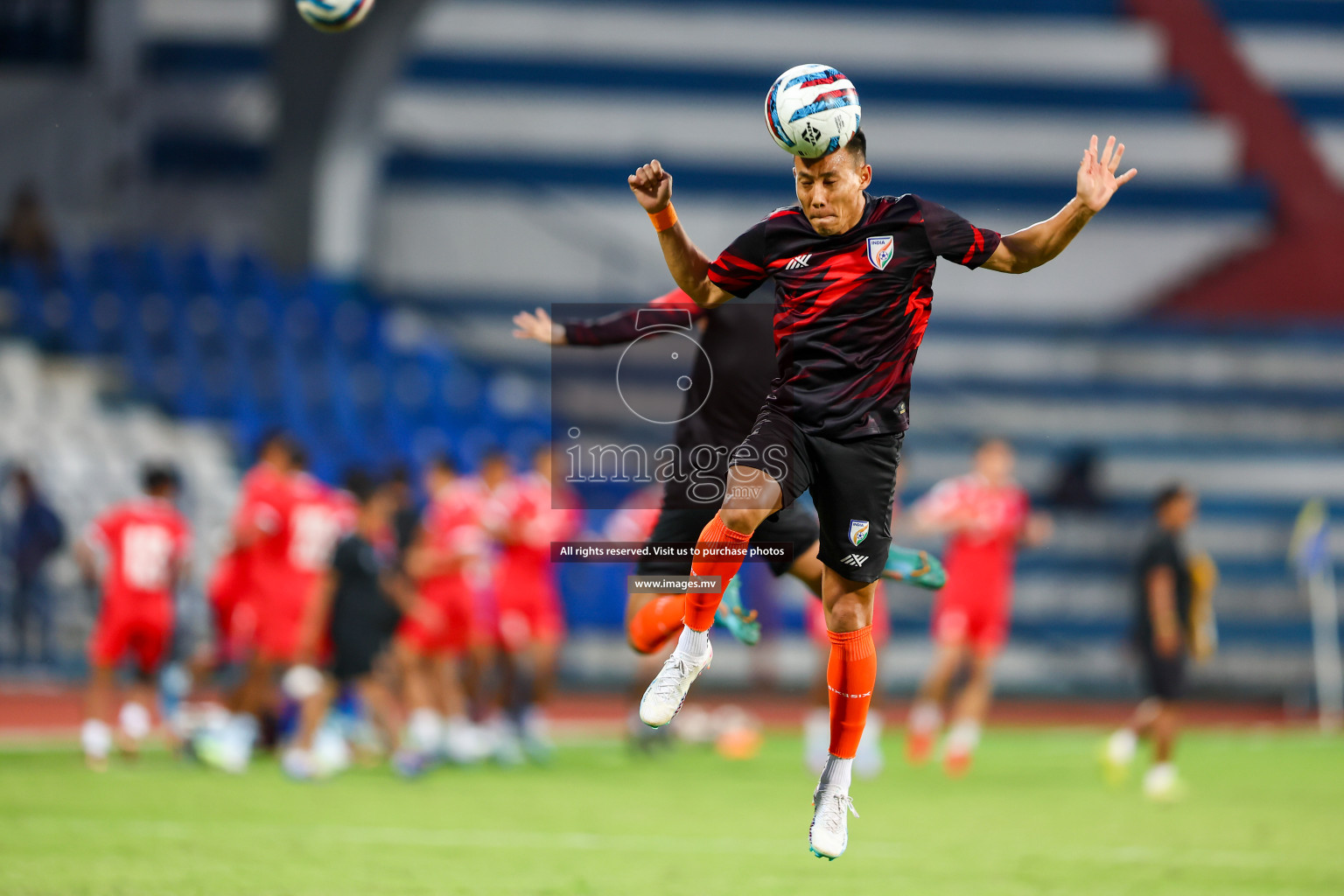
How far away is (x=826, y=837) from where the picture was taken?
591 cm

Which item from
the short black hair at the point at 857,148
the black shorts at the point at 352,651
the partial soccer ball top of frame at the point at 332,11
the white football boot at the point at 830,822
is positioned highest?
the partial soccer ball top of frame at the point at 332,11

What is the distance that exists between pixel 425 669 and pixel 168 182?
1208cm

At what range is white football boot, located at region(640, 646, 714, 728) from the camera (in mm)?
5805

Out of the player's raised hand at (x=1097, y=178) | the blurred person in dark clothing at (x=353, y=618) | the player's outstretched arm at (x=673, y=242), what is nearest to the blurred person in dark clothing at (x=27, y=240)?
the blurred person in dark clothing at (x=353, y=618)

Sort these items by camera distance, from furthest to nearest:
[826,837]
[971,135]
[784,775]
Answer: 1. [971,135]
2. [784,775]
3. [826,837]

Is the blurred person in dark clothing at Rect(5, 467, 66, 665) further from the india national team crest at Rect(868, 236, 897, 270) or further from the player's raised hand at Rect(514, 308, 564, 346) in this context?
the india national team crest at Rect(868, 236, 897, 270)

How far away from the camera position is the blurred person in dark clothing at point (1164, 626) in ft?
37.1

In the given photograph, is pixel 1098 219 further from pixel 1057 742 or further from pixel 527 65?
pixel 1057 742

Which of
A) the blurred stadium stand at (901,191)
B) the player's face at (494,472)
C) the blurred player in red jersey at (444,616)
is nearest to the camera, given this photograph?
the blurred player in red jersey at (444,616)

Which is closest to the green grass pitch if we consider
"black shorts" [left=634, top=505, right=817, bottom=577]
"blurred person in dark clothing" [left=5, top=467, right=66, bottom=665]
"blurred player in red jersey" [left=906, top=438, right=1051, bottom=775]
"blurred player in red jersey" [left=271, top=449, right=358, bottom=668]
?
"blurred player in red jersey" [left=906, top=438, right=1051, bottom=775]

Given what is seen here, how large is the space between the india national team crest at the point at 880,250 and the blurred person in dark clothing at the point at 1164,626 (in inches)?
248

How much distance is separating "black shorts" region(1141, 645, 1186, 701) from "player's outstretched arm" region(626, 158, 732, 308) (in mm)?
6253

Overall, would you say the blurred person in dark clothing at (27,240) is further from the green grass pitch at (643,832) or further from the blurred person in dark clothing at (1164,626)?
the blurred person in dark clothing at (1164,626)

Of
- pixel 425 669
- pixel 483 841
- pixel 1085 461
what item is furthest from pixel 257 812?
pixel 1085 461
